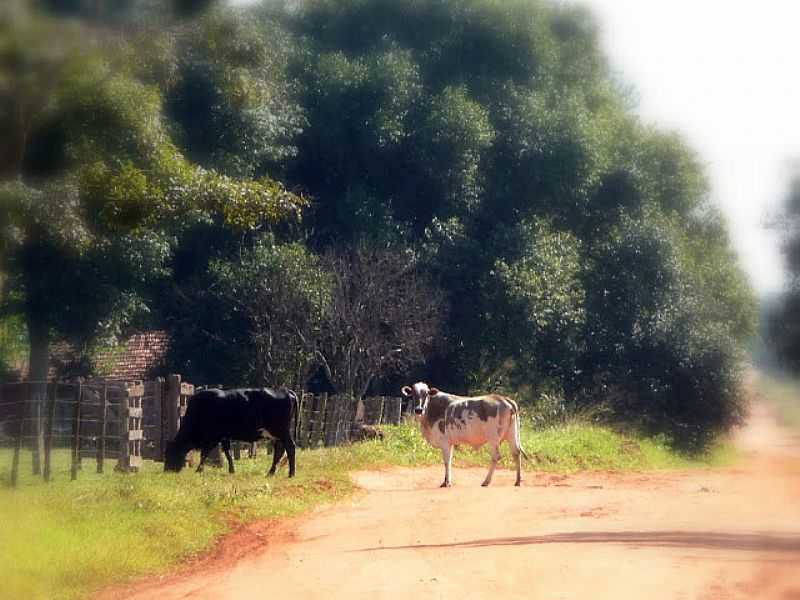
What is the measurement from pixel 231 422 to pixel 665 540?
9.99 m

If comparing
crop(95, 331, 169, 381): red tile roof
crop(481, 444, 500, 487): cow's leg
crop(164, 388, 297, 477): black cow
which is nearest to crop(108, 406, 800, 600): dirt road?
crop(481, 444, 500, 487): cow's leg

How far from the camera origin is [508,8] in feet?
132

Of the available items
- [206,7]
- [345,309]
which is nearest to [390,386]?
[345,309]

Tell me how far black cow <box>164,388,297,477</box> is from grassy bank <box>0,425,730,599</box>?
0.52 m

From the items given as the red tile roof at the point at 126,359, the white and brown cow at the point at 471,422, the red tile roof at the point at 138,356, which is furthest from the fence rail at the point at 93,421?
the red tile roof at the point at 138,356

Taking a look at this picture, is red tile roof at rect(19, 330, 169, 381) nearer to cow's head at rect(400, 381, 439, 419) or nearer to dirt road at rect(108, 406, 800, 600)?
cow's head at rect(400, 381, 439, 419)

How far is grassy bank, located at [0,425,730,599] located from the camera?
11133mm

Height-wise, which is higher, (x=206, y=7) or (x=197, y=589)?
(x=206, y=7)

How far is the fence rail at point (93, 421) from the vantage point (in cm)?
1844

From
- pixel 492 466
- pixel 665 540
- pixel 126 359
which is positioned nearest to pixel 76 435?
pixel 492 466

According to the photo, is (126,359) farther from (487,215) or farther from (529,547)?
(529,547)

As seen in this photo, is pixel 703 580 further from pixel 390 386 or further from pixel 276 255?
pixel 390 386

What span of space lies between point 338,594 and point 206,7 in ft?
27.7

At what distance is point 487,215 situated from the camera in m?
39.0
